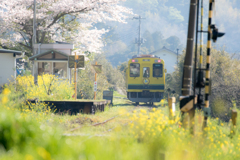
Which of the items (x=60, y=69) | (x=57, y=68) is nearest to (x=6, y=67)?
(x=57, y=68)

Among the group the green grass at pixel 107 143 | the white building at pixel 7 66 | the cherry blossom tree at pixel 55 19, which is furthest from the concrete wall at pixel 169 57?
the green grass at pixel 107 143

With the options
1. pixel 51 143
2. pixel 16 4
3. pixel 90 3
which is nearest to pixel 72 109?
pixel 51 143

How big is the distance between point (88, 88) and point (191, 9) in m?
14.9

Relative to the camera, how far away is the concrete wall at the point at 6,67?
61.7 ft

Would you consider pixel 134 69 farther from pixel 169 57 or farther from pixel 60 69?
pixel 169 57

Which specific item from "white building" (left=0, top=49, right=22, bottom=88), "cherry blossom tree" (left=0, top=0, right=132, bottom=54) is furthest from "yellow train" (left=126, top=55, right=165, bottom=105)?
"white building" (left=0, top=49, right=22, bottom=88)

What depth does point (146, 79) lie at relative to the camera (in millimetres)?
20766

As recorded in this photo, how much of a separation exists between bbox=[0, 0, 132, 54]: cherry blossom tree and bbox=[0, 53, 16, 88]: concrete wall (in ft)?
Answer: 9.25

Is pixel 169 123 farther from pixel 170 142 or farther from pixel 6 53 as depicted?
pixel 6 53

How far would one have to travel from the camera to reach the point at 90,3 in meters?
20.2

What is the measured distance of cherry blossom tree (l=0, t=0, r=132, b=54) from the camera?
20.2m

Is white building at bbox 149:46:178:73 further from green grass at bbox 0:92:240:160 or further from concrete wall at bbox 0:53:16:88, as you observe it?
green grass at bbox 0:92:240:160

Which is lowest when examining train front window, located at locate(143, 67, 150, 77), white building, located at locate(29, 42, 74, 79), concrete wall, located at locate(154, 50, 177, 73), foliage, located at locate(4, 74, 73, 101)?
foliage, located at locate(4, 74, 73, 101)

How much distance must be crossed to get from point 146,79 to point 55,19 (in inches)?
311
